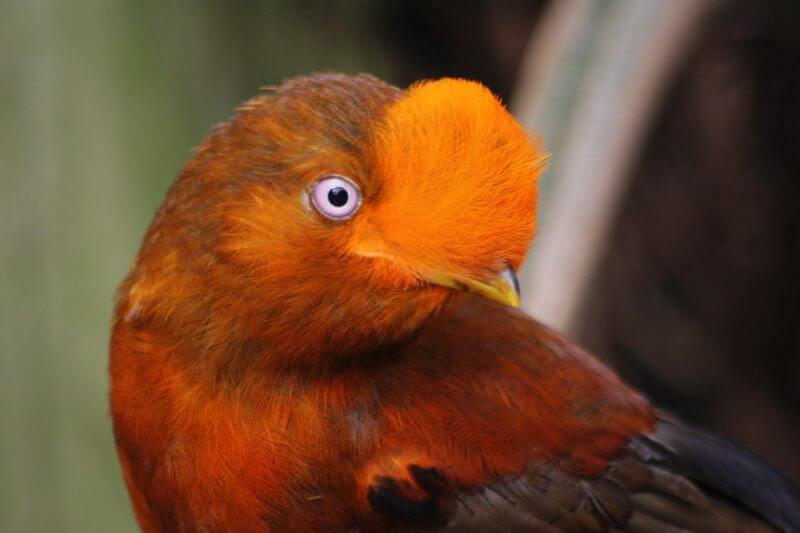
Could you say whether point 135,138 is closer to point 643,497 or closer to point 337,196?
point 337,196

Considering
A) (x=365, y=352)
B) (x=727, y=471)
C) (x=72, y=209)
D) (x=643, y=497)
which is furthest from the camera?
(x=72, y=209)

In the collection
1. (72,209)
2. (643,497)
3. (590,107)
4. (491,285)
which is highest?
(590,107)

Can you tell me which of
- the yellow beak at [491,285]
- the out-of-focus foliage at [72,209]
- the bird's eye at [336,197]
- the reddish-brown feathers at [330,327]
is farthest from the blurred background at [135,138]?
the bird's eye at [336,197]

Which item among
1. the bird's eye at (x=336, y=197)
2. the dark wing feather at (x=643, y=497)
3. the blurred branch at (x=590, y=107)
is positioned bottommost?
the dark wing feather at (x=643, y=497)

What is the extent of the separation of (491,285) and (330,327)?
9.0 inches

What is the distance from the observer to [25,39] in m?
2.40

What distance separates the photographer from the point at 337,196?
1393 mm

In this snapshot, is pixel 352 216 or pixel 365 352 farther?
pixel 365 352

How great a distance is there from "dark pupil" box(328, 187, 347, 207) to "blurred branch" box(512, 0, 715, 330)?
82 cm

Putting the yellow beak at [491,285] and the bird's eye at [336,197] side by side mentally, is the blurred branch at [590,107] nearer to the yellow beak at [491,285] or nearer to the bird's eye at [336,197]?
the yellow beak at [491,285]

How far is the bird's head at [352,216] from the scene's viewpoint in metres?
1.38

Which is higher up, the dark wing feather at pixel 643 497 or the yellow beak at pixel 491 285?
the yellow beak at pixel 491 285

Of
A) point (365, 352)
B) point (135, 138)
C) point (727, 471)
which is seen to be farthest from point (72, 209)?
point (727, 471)

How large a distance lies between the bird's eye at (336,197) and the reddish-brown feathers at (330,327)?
12 millimetres
